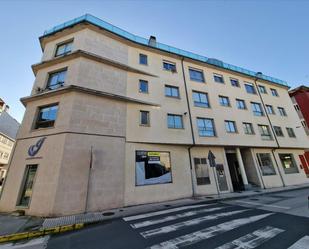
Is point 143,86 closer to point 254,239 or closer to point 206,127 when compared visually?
point 206,127

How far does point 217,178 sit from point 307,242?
405 inches

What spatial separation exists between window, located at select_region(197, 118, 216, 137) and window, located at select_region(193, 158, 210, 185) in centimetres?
236

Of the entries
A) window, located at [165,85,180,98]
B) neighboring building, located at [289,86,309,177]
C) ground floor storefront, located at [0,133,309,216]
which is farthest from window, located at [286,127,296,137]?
window, located at [165,85,180,98]

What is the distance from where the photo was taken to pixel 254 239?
450 centimetres

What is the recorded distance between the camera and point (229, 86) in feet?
59.7

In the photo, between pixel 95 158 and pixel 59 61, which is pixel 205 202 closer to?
pixel 95 158

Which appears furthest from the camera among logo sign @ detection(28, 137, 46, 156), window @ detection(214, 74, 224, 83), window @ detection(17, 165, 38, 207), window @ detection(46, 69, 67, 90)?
window @ detection(214, 74, 224, 83)

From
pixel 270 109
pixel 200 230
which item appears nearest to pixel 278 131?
pixel 270 109

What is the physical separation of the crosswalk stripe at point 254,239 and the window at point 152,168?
708 cm

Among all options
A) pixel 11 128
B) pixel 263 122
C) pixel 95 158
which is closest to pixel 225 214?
pixel 95 158

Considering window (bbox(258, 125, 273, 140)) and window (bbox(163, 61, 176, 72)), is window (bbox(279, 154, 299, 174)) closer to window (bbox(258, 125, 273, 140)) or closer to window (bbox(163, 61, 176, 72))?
window (bbox(258, 125, 273, 140))

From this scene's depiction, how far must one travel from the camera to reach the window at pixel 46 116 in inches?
395

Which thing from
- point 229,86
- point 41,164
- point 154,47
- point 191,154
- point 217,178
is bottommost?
point 217,178

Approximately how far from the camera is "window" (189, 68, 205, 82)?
1661 centimetres
